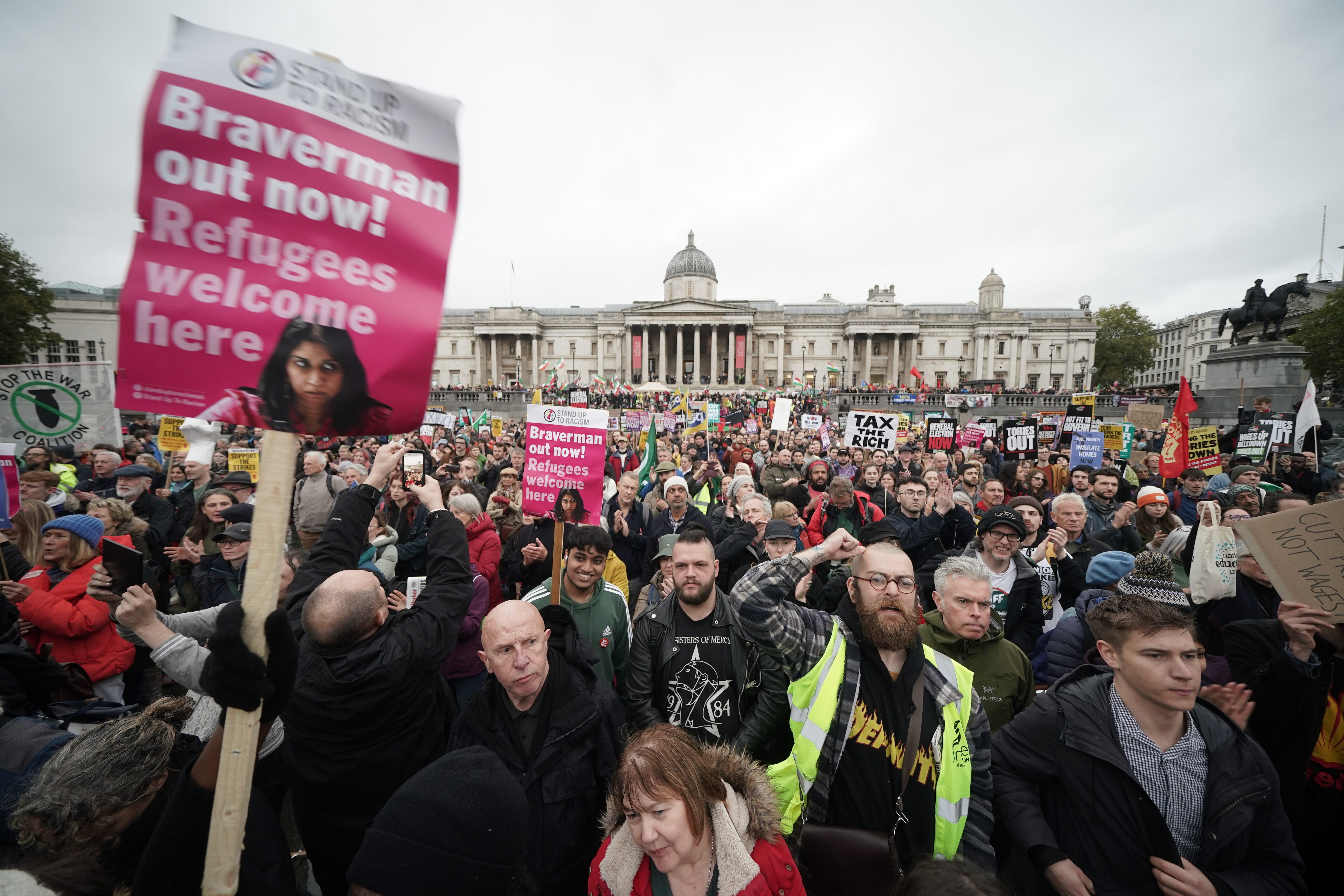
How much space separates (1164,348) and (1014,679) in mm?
123416

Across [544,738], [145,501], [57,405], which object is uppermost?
[57,405]

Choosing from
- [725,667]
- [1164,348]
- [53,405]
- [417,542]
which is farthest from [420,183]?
[1164,348]

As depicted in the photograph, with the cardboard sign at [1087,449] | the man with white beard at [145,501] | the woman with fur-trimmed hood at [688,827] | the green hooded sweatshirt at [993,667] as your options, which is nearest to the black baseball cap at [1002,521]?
the green hooded sweatshirt at [993,667]

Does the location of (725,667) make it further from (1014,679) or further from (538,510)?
(538,510)

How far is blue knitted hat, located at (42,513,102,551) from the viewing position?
3.11 meters

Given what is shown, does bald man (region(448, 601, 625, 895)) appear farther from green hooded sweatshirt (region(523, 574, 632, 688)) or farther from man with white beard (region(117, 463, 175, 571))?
man with white beard (region(117, 463, 175, 571))

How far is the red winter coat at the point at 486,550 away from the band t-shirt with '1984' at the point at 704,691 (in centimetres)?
197

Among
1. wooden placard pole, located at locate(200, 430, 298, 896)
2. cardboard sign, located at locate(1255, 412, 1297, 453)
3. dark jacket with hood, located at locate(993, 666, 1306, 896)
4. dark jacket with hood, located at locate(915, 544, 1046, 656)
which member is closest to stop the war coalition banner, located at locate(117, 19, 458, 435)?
wooden placard pole, located at locate(200, 430, 298, 896)

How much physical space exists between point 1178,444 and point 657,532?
7916 millimetres

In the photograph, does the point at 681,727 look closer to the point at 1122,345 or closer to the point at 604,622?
the point at 604,622

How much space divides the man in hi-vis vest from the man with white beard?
5969 millimetres

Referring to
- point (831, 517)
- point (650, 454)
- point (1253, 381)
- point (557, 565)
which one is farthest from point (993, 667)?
point (1253, 381)

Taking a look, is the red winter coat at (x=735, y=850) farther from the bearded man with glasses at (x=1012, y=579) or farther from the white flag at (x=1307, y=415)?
the white flag at (x=1307, y=415)

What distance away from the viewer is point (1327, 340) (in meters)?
30.5
